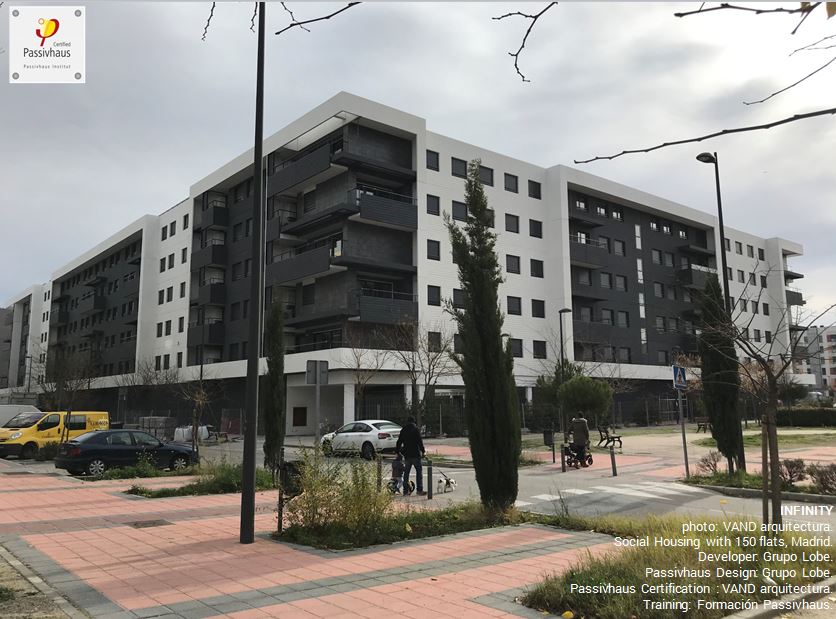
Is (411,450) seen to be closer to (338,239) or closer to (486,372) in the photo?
(486,372)

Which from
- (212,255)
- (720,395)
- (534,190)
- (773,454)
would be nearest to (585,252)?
(534,190)

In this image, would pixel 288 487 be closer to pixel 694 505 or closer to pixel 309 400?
pixel 694 505

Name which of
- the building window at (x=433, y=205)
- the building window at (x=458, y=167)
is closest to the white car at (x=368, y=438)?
the building window at (x=433, y=205)

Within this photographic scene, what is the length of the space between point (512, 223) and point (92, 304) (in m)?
49.6

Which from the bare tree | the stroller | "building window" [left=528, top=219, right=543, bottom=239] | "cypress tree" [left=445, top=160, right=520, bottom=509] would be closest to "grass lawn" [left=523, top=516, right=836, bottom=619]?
"cypress tree" [left=445, top=160, right=520, bottom=509]

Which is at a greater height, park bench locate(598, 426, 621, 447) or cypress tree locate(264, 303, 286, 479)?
cypress tree locate(264, 303, 286, 479)

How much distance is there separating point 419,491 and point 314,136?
109ft

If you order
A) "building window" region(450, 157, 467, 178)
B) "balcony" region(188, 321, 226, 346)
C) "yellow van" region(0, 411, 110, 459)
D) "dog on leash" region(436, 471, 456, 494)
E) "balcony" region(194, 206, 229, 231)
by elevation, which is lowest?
"dog on leash" region(436, 471, 456, 494)

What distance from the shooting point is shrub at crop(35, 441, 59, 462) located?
2481 centimetres

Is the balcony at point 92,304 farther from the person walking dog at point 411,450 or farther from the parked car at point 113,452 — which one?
the person walking dog at point 411,450

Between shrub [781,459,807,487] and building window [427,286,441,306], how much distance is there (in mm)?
29492

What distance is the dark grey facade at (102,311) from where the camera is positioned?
209 feet

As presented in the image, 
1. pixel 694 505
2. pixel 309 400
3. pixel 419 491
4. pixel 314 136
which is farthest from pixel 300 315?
pixel 694 505

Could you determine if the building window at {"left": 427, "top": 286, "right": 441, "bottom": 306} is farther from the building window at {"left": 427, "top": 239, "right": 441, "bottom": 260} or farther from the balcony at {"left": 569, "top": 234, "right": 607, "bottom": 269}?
the balcony at {"left": 569, "top": 234, "right": 607, "bottom": 269}
